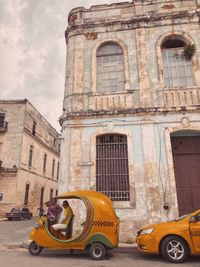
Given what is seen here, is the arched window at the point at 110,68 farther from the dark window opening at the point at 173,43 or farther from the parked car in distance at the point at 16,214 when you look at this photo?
the parked car in distance at the point at 16,214

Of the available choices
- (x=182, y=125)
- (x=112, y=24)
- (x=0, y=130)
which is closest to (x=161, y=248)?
(x=182, y=125)

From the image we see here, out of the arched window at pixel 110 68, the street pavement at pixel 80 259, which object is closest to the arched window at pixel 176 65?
the arched window at pixel 110 68

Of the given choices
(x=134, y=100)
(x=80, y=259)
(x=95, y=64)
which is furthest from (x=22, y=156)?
(x=80, y=259)

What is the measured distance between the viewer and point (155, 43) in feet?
34.6

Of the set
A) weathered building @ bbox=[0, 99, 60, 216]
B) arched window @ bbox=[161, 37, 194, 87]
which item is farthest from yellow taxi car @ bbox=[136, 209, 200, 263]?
weathered building @ bbox=[0, 99, 60, 216]

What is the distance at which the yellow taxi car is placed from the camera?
18.3 ft

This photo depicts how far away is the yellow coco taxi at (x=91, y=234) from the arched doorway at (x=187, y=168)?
→ 12.1 feet

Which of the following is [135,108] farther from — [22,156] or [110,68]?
[22,156]

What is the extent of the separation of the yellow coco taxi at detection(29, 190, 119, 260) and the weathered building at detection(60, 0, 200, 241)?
6.93ft

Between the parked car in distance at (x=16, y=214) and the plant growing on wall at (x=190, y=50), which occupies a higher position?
the plant growing on wall at (x=190, y=50)

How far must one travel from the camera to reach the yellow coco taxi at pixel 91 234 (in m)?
5.90

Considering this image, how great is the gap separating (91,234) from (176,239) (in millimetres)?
2217

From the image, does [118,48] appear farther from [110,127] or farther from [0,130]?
[0,130]

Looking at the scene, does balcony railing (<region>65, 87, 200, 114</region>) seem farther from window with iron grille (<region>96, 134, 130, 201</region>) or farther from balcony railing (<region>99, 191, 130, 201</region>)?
balcony railing (<region>99, 191, 130, 201</region>)
